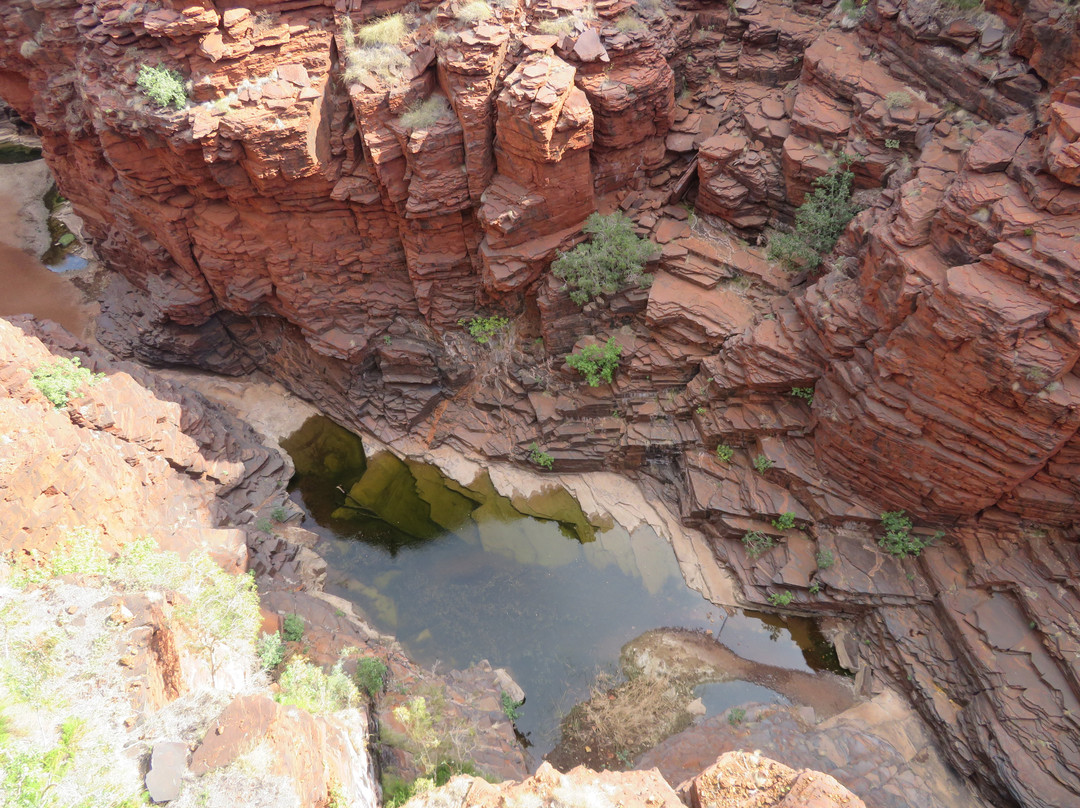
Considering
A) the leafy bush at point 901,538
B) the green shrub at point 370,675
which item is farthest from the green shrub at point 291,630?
the leafy bush at point 901,538

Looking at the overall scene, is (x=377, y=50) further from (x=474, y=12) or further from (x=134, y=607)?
(x=134, y=607)

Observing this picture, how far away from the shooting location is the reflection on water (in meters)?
14.1

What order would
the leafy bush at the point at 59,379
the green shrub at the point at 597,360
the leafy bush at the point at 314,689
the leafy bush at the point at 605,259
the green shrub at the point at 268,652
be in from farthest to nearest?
the green shrub at the point at 597,360 → the leafy bush at the point at 605,259 → the leafy bush at the point at 59,379 → the green shrub at the point at 268,652 → the leafy bush at the point at 314,689

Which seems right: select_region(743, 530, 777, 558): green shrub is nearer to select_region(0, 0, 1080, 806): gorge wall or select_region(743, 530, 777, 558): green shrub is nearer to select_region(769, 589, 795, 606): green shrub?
select_region(0, 0, 1080, 806): gorge wall

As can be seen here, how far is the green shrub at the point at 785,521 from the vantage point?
14648 millimetres

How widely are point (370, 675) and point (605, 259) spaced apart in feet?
34.3

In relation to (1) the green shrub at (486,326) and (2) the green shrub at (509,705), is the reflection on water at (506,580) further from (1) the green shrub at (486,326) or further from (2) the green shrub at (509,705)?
(1) the green shrub at (486,326)

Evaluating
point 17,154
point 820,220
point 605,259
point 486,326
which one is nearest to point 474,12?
point 605,259

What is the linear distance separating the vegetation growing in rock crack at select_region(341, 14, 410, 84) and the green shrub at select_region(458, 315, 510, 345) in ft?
20.1

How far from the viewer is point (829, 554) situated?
1404 centimetres

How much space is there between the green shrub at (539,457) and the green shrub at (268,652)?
8.05 m

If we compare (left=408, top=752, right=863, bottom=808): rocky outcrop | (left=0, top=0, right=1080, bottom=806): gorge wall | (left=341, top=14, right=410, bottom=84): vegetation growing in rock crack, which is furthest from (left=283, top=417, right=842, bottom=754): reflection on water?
(left=341, top=14, right=410, bottom=84): vegetation growing in rock crack

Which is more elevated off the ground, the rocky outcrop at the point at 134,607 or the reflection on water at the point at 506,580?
the rocky outcrop at the point at 134,607

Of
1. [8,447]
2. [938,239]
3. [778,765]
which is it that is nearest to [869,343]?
[938,239]
